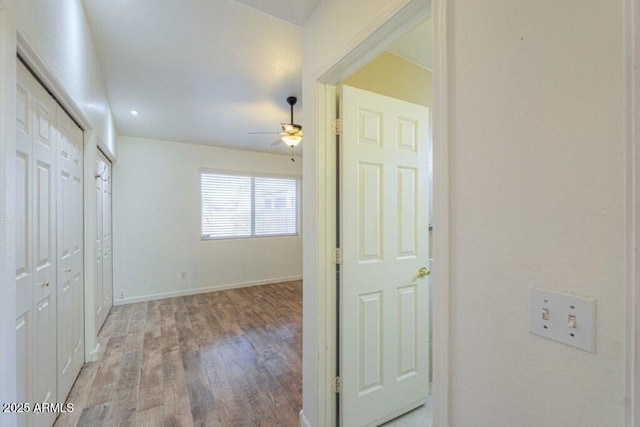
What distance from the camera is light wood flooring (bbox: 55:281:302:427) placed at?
Result: 1.86 meters

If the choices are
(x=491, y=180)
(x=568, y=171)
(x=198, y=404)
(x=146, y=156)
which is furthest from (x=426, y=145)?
(x=146, y=156)

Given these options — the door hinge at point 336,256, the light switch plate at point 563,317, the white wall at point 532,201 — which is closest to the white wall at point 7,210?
the door hinge at point 336,256

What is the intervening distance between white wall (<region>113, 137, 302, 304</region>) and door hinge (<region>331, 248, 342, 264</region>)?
3897 mm

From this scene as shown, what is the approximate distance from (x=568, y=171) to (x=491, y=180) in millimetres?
160

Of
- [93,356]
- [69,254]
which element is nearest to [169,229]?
[93,356]

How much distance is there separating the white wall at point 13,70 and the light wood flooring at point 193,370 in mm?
1038

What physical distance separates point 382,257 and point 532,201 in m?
1.09

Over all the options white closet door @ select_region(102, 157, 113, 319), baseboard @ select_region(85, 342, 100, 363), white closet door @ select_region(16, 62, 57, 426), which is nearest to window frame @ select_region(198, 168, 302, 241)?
white closet door @ select_region(102, 157, 113, 319)

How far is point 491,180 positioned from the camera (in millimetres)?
725

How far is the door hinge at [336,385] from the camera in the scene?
5.15 ft

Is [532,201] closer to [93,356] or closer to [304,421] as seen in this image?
[304,421]

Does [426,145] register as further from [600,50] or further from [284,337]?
[284,337]

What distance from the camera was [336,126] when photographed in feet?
5.18

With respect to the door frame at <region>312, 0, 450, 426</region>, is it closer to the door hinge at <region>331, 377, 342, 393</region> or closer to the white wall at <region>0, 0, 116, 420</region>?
the door hinge at <region>331, 377, 342, 393</region>
